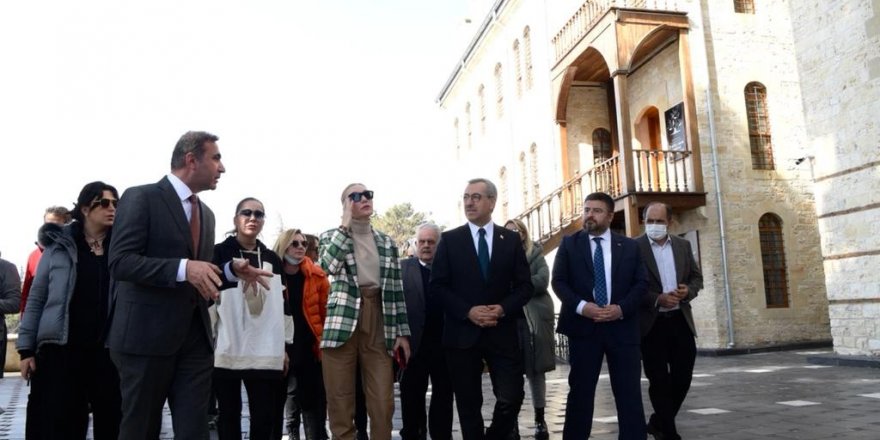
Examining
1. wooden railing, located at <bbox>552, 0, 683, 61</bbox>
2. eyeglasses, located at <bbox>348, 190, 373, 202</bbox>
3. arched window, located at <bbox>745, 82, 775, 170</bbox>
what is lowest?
eyeglasses, located at <bbox>348, 190, 373, 202</bbox>

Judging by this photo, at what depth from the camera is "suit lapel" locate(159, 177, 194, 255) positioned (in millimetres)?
3768

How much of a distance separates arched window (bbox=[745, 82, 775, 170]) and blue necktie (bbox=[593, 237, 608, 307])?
45.7 feet

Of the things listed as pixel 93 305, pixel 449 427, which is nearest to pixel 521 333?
pixel 449 427

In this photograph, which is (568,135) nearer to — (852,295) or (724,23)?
(724,23)

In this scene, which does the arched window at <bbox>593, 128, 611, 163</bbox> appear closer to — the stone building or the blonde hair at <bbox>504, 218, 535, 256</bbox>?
the stone building

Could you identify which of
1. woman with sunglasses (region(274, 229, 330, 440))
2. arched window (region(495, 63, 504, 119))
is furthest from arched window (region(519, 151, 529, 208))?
woman with sunglasses (region(274, 229, 330, 440))

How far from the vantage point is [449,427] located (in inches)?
237

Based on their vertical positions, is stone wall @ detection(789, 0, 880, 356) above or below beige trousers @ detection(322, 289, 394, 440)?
above

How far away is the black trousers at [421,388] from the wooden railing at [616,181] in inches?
455

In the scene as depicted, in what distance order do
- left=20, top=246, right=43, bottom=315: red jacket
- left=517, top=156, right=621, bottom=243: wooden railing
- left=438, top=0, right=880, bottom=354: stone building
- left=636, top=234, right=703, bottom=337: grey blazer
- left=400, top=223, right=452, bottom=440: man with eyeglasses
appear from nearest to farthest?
left=20, top=246, right=43, bottom=315: red jacket
left=400, top=223, right=452, bottom=440: man with eyeglasses
left=636, top=234, right=703, bottom=337: grey blazer
left=438, top=0, right=880, bottom=354: stone building
left=517, top=156, right=621, bottom=243: wooden railing

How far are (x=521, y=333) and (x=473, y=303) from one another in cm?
176

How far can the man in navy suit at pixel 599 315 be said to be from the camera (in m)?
5.31

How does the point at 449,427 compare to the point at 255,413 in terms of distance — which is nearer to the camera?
the point at 255,413

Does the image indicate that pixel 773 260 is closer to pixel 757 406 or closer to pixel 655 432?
pixel 757 406
